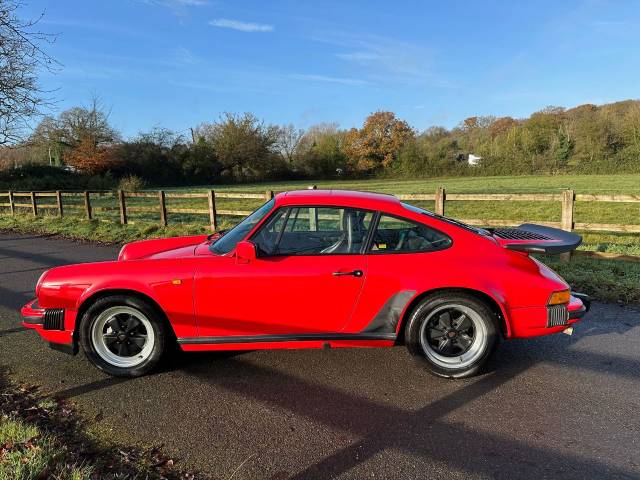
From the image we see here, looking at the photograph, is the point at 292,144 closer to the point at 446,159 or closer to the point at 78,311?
the point at 446,159

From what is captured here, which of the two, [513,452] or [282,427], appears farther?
[282,427]

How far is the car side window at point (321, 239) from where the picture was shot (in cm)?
346

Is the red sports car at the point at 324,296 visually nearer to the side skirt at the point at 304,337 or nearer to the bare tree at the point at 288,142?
the side skirt at the point at 304,337

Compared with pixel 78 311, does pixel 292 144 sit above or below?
above

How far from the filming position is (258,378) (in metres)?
3.49

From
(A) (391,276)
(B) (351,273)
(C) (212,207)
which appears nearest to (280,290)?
(B) (351,273)

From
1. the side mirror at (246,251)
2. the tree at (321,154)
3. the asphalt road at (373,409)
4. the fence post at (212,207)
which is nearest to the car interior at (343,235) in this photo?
the side mirror at (246,251)

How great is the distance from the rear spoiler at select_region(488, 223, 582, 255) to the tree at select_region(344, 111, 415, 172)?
59745 millimetres

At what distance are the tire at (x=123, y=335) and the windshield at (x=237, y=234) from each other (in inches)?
27.7

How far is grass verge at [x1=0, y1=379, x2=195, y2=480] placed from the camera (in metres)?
2.19

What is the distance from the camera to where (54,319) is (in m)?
3.43

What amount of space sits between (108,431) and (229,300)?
1.16 metres

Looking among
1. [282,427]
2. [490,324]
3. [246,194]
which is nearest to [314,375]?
[282,427]

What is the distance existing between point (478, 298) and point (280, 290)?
1543 mm
